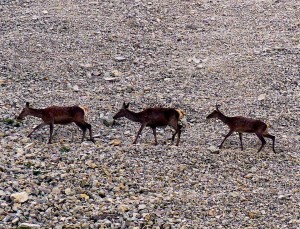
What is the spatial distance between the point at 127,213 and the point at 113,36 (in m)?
13.3

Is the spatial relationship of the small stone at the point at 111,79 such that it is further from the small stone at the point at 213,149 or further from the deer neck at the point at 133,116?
the small stone at the point at 213,149

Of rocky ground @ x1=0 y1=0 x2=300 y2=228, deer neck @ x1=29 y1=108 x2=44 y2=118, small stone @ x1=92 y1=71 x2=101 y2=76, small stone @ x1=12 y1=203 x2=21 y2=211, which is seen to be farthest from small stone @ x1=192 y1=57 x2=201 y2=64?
small stone @ x1=12 y1=203 x2=21 y2=211

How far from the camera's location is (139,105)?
764 inches

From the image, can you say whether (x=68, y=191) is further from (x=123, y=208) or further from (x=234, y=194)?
(x=234, y=194)

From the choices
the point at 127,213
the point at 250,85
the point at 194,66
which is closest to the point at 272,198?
the point at 127,213

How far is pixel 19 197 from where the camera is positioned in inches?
480

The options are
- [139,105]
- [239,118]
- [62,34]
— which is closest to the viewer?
[239,118]

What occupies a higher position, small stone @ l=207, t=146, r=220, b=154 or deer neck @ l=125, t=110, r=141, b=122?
deer neck @ l=125, t=110, r=141, b=122

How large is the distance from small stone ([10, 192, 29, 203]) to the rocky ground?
2cm

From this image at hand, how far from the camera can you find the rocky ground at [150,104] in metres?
12.5

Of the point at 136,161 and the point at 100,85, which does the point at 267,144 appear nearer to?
the point at 136,161

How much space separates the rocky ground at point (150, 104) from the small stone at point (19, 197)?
2 centimetres

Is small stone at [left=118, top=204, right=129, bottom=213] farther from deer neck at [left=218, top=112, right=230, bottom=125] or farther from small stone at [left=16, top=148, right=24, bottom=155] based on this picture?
deer neck at [left=218, top=112, right=230, bottom=125]

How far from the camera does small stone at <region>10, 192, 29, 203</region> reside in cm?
1213
